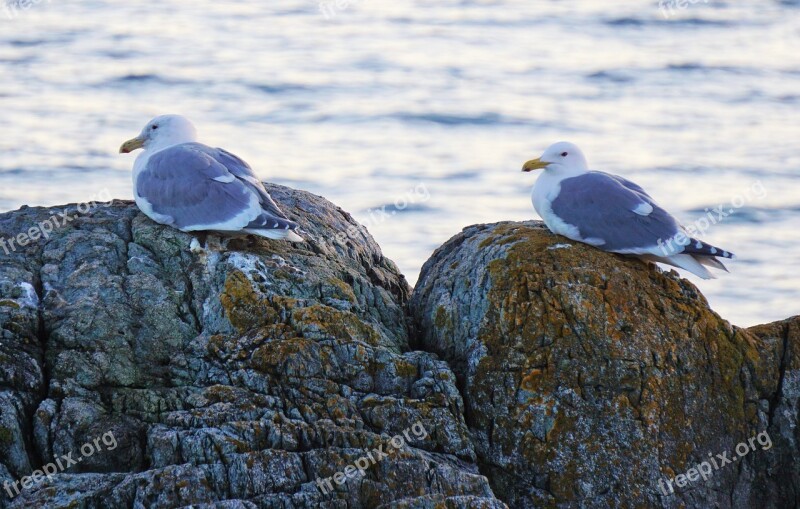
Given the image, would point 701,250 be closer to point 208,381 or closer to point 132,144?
point 208,381

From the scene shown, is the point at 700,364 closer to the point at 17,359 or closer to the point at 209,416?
the point at 209,416

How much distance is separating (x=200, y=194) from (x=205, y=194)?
1.7 inches

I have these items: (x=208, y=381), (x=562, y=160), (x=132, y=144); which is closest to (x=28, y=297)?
(x=208, y=381)

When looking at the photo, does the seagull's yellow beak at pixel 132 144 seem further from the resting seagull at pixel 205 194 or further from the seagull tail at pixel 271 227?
the seagull tail at pixel 271 227

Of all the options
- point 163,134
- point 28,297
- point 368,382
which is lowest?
point 368,382

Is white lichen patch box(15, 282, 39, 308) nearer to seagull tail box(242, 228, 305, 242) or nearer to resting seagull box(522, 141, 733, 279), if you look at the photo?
seagull tail box(242, 228, 305, 242)

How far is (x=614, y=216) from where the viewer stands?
9.90 meters

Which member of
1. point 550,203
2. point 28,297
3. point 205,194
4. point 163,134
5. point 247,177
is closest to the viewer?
point 28,297

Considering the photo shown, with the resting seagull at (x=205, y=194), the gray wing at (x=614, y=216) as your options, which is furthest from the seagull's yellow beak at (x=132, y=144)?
the gray wing at (x=614, y=216)

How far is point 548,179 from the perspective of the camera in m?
10.5

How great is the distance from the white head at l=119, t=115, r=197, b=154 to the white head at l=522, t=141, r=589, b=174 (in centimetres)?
295

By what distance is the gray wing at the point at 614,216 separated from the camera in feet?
32.2

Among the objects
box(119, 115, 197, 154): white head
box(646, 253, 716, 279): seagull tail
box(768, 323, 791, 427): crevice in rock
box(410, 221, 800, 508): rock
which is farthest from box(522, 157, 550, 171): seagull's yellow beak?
box(119, 115, 197, 154): white head

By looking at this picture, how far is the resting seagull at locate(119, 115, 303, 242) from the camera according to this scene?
9.80 meters
